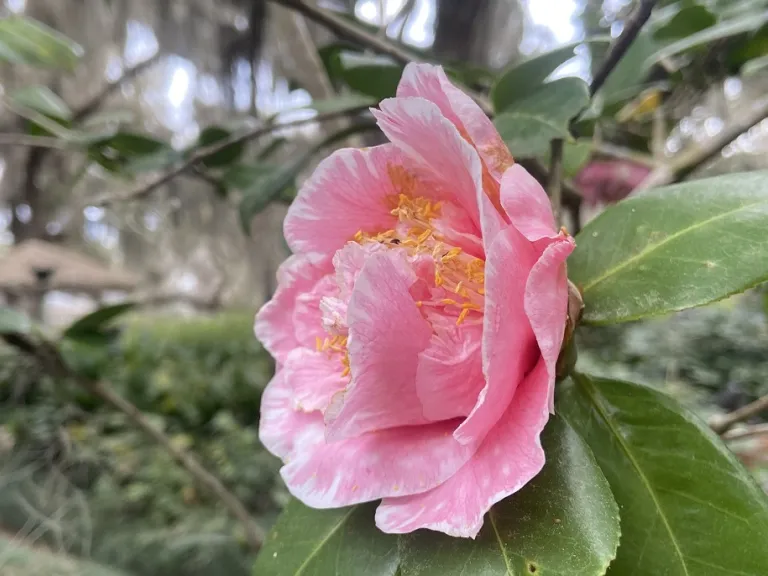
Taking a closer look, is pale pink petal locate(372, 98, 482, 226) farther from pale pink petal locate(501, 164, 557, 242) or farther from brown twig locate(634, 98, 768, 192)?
brown twig locate(634, 98, 768, 192)

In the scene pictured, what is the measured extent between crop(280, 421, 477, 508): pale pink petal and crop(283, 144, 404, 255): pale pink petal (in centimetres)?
13

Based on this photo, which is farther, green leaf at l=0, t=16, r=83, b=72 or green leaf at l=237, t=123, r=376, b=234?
green leaf at l=0, t=16, r=83, b=72

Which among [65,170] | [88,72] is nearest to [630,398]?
[88,72]

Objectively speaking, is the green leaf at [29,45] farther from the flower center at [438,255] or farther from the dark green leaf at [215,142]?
the flower center at [438,255]

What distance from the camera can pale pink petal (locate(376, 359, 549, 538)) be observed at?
0.24m

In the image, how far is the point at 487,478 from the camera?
0.82ft

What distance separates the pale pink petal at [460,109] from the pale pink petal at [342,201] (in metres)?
0.04

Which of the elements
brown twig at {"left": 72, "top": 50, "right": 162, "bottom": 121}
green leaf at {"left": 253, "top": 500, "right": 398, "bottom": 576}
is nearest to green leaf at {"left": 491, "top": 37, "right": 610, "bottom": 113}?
green leaf at {"left": 253, "top": 500, "right": 398, "bottom": 576}

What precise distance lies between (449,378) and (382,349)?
0.13 ft

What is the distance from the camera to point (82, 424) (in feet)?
9.20

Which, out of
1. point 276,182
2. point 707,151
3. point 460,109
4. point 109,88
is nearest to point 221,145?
point 276,182

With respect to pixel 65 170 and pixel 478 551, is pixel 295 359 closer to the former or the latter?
pixel 478 551

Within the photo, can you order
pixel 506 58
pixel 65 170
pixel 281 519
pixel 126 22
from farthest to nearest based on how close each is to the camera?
pixel 65 170 → pixel 126 22 → pixel 506 58 → pixel 281 519

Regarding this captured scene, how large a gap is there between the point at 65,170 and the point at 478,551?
4.84 meters
